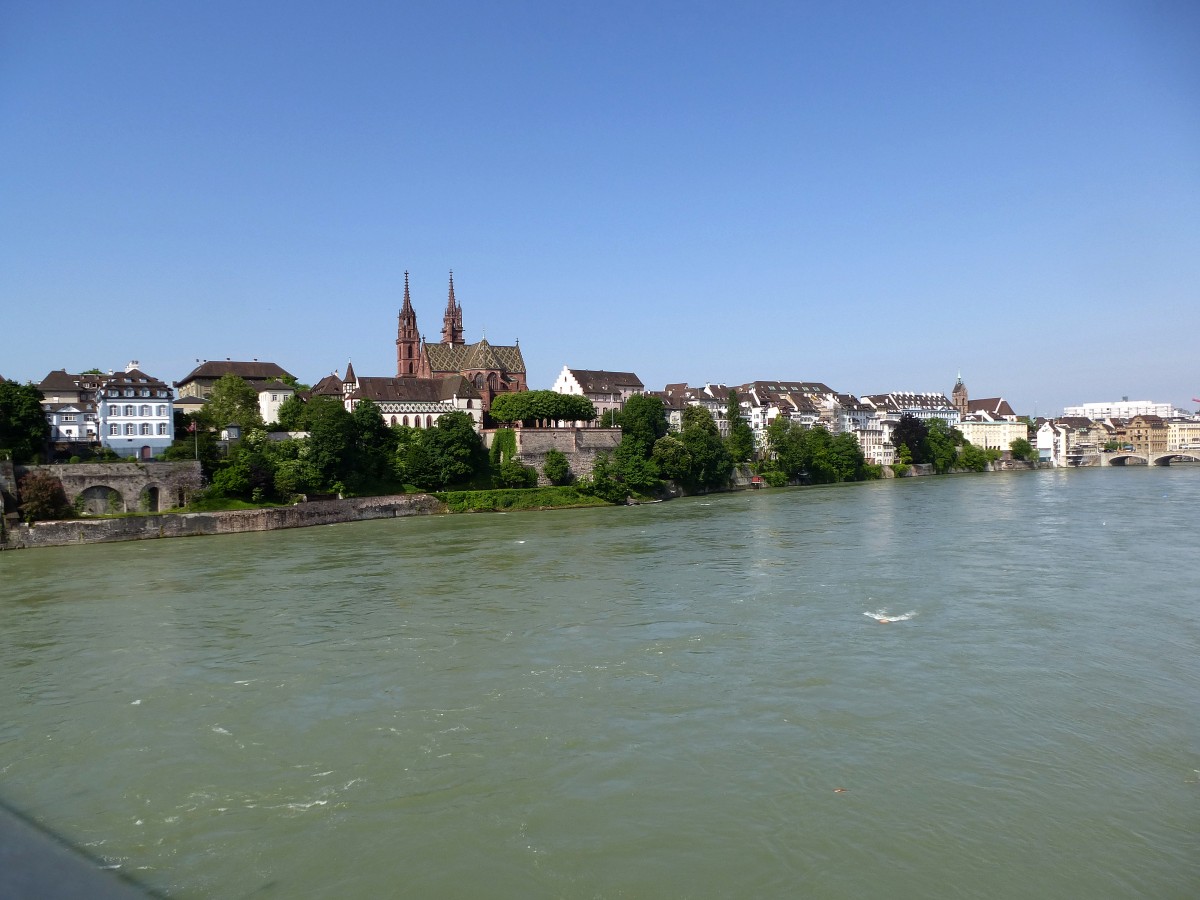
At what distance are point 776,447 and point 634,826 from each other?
57.4m

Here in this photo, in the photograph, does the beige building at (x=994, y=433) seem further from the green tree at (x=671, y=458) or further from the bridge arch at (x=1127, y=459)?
the green tree at (x=671, y=458)

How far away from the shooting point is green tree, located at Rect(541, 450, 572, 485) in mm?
47906

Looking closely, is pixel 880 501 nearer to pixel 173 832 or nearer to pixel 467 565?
pixel 467 565

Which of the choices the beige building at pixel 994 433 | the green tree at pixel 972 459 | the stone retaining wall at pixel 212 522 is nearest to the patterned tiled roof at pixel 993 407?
the beige building at pixel 994 433

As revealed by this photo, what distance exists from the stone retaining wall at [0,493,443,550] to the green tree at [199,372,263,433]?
9533 millimetres

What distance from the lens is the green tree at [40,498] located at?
31125 mm

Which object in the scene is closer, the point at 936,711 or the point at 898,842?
the point at 898,842

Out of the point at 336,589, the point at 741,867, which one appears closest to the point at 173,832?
the point at 741,867

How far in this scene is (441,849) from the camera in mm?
7820

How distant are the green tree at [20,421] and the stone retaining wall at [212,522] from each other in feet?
17.0

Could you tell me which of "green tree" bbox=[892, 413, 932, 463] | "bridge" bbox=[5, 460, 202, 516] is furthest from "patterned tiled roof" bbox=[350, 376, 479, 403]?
"green tree" bbox=[892, 413, 932, 463]

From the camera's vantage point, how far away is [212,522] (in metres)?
33.8

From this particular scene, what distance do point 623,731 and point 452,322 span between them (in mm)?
59635

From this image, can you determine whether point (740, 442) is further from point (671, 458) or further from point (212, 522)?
point (212, 522)
